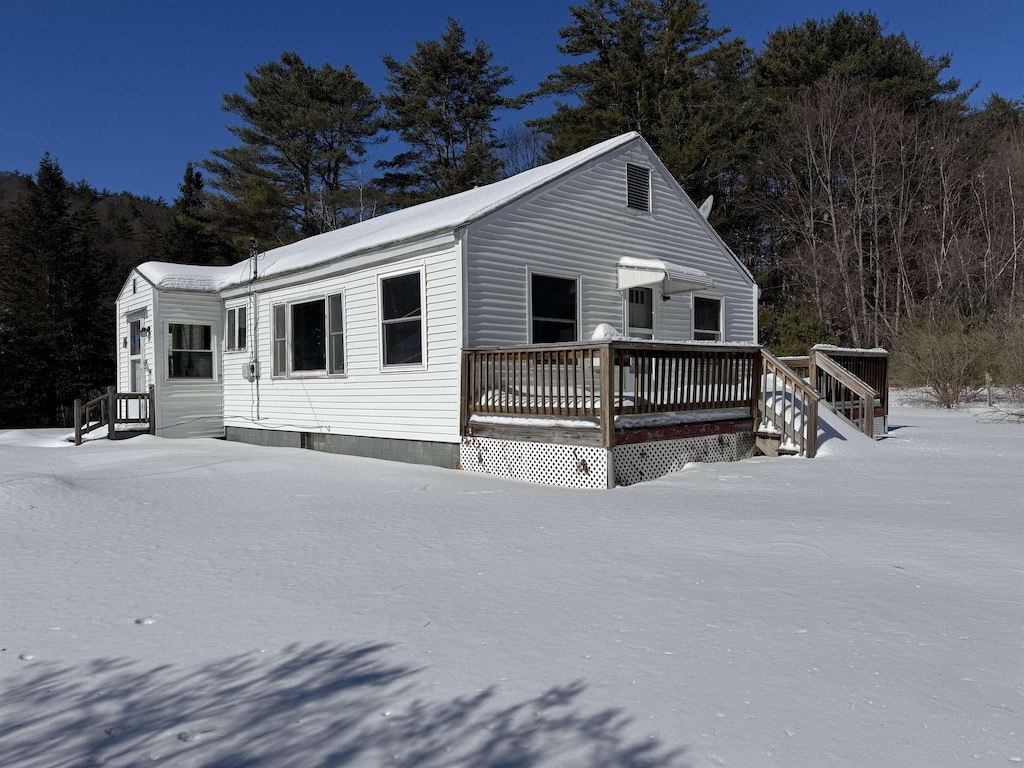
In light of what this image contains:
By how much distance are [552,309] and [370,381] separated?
3.02 m

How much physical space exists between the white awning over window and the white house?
0.03 metres

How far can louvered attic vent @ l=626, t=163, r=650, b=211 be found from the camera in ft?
39.5

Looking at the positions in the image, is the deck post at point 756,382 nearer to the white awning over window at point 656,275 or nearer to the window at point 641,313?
the white awning over window at point 656,275

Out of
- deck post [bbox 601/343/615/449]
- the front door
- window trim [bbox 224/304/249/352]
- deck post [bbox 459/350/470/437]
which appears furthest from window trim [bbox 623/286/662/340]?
the front door

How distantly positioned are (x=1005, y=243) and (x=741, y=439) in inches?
884

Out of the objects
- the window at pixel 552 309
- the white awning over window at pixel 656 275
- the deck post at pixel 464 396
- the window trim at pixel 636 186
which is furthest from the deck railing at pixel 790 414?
the deck post at pixel 464 396

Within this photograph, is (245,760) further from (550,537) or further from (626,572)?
(550,537)

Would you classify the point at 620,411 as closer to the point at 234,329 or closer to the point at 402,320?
the point at 402,320

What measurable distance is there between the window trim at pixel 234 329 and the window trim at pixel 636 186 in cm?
769

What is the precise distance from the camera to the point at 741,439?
31.5ft

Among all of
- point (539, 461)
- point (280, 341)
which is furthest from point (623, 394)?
point (280, 341)

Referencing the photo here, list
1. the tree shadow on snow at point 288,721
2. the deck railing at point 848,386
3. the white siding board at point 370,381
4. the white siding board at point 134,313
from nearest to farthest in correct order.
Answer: the tree shadow on snow at point 288,721 → the white siding board at point 370,381 → the deck railing at point 848,386 → the white siding board at point 134,313

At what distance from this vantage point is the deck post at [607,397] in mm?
7449

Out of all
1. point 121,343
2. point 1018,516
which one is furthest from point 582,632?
point 121,343
